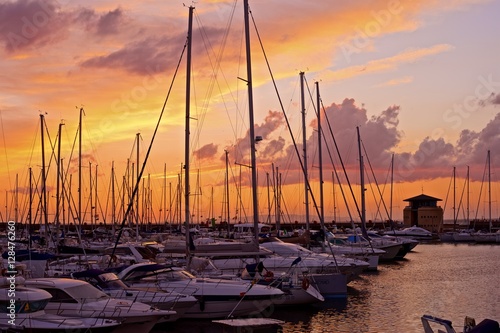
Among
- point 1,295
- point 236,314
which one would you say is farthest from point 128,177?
point 1,295

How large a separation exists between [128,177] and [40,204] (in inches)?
1049

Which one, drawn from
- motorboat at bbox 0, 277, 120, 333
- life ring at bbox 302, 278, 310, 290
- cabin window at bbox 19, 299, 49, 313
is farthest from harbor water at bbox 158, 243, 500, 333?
cabin window at bbox 19, 299, 49, 313

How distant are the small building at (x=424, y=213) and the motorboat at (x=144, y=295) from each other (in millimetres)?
97474

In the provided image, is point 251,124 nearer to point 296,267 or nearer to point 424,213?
point 296,267

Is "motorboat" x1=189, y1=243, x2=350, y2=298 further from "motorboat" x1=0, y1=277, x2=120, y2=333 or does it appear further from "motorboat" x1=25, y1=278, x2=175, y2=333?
"motorboat" x1=0, y1=277, x2=120, y2=333

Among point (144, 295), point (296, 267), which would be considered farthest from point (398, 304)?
point (144, 295)

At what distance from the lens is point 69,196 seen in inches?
2724

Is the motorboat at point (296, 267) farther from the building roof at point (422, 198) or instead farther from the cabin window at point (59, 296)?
the building roof at point (422, 198)

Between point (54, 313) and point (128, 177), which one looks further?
point (128, 177)

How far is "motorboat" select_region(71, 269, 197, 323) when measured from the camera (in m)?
28.8

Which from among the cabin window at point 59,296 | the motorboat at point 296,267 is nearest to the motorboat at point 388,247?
the motorboat at point 296,267

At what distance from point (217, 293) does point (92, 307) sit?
691cm

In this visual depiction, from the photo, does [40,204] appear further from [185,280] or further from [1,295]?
[1,295]

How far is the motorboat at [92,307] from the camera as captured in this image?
24.5 meters
